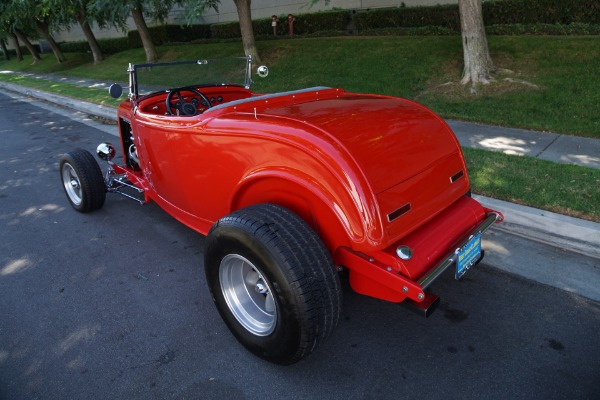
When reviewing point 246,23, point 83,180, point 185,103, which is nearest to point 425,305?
point 185,103

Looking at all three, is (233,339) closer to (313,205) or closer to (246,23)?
(313,205)

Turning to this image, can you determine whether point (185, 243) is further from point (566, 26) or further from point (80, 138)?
point (566, 26)

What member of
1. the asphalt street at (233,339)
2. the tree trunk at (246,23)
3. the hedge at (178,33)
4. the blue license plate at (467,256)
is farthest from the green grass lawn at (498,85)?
the hedge at (178,33)

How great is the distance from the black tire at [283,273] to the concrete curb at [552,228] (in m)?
2.27

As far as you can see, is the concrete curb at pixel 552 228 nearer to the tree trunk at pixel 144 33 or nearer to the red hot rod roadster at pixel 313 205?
the red hot rod roadster at pixel 313 205

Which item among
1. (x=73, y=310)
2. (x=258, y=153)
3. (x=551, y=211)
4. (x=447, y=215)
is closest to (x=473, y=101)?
(x=551, y=211)

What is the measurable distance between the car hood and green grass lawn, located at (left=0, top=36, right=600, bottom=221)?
1.72 m

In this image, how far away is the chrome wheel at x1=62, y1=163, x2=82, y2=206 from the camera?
462 centimetres

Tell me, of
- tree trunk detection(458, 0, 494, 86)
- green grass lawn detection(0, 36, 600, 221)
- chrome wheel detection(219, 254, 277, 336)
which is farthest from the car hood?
tree trunk detection(458, 0, 494, 86)

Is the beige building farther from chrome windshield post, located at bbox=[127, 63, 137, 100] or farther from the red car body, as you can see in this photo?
the red car body

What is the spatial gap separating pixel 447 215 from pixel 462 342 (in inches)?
30.2

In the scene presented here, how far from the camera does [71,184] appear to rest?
15.5 ft

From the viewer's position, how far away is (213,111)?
9.41 ft

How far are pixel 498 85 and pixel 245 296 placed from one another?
22.9 feet
